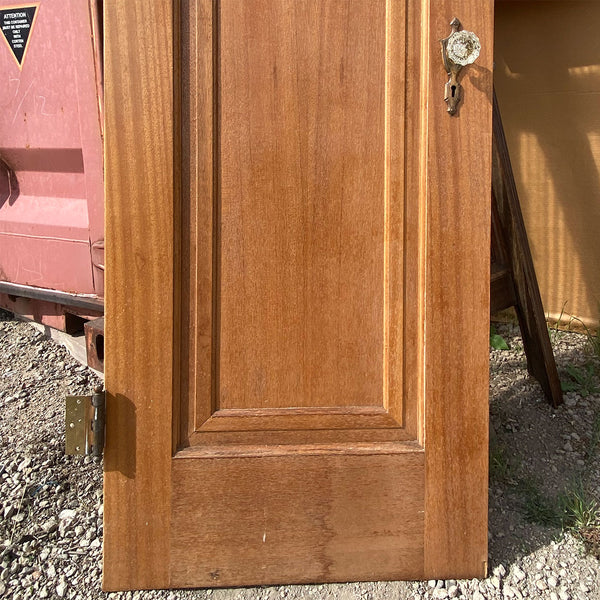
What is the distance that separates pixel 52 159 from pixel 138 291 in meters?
0.96

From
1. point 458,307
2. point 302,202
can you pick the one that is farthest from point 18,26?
point 458,307

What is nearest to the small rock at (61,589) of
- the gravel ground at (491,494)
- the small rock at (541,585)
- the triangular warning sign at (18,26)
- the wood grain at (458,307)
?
the gravel ground at (491,494)

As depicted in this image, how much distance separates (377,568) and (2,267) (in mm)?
1794

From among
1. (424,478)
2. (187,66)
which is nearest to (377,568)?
(424,478)

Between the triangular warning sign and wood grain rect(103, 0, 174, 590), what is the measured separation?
82 centimetres

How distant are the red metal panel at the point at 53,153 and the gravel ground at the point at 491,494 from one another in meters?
0.51

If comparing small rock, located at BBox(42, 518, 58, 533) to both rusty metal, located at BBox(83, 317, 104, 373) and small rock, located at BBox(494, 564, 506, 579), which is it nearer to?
rusty metal, located at BBox(83, 317, 104, 373)

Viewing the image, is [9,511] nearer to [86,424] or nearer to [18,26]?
[86,424]

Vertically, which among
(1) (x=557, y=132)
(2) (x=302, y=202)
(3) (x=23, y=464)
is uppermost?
(1) (x=557, y=132)

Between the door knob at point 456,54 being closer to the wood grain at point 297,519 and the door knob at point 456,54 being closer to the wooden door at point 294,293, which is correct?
Result: the wooden door at point 294,293

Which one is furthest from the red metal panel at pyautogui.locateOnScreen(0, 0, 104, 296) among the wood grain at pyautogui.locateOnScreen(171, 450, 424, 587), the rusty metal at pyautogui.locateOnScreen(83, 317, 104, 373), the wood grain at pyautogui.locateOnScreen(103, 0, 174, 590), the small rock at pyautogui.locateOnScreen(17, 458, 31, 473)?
the wood grain at pyautogui.locateOnScreen(171, 450, 424, 587)

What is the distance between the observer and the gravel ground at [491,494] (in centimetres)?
177

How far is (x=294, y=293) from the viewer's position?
5.71 feet

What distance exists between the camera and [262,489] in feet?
5.73
